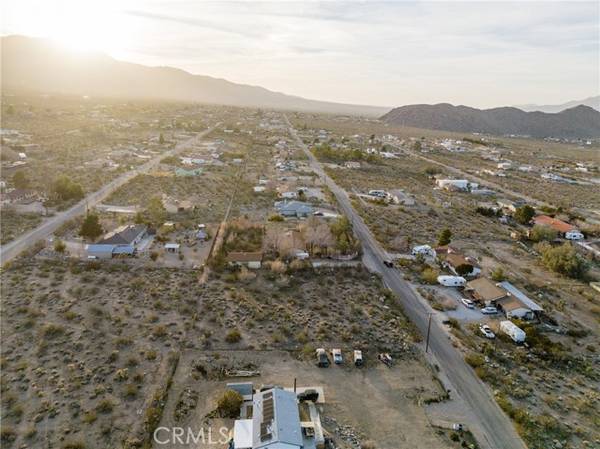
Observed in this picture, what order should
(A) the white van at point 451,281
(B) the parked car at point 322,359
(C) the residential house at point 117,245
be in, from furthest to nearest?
(C) the residential house at point 117,245, (A) the white van at point 451,281, (B) the parked car at point 322,359

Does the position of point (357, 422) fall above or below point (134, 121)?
below

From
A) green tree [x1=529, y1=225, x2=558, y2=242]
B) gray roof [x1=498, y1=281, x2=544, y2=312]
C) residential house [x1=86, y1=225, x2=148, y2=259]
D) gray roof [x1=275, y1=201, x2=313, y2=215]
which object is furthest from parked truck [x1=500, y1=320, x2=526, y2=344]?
residential house [x1=86, y1=225, x2=148, y2=259]

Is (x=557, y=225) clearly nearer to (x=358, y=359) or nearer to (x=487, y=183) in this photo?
(x=487, y=183)

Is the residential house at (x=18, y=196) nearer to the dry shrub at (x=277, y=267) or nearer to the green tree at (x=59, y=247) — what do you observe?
the green tree at (x=59, y=247)

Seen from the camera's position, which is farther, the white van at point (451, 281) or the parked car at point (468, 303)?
the white van at point (451, 281)

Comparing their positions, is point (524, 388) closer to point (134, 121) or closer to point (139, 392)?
point (139, 392)

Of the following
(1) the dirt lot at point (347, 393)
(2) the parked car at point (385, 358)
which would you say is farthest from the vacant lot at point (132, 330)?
(1) the dirt lot at point (347, 393)

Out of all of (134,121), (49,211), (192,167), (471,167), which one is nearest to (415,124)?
(471,167)
